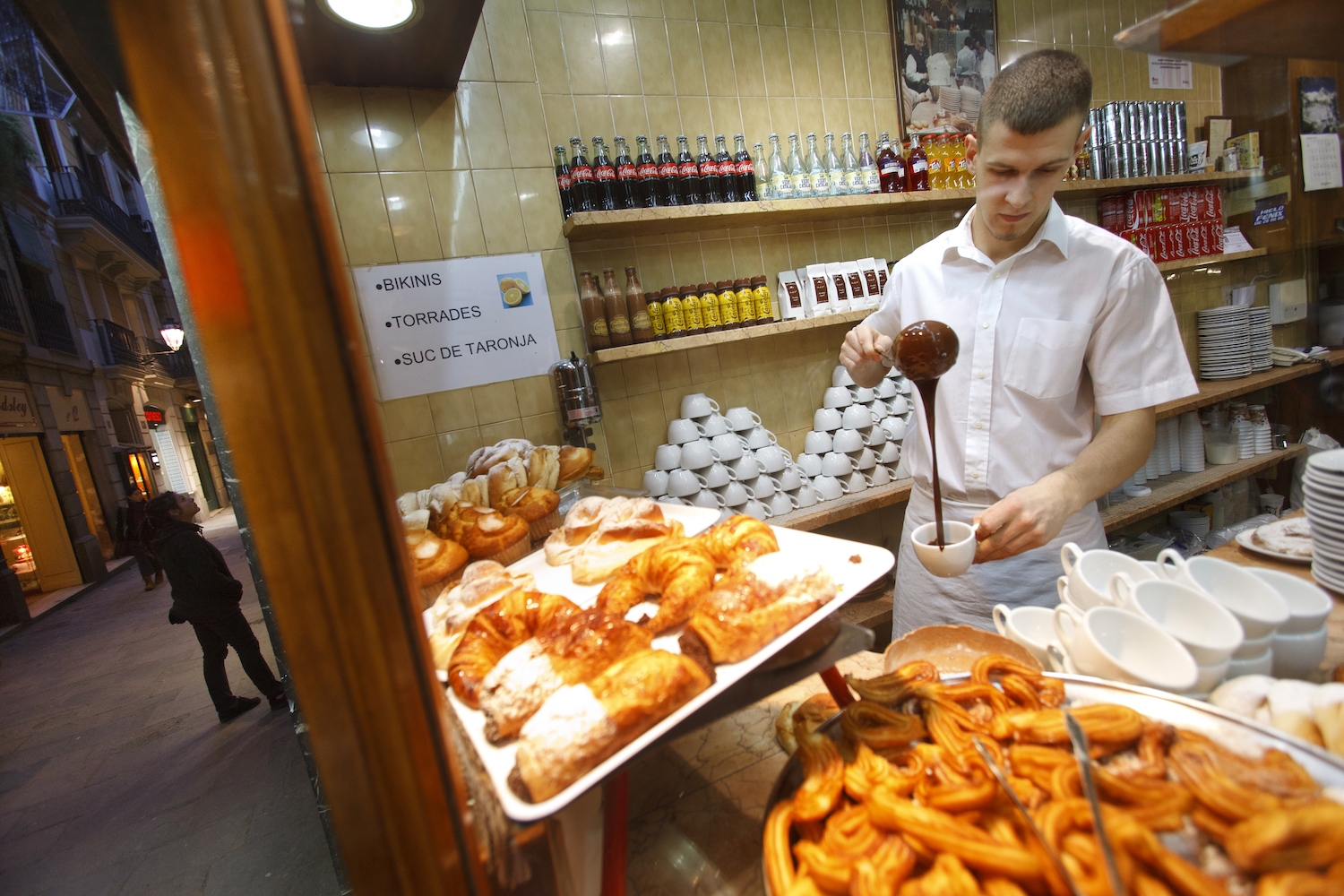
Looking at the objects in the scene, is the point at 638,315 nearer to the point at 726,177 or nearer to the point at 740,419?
the point at 740,419

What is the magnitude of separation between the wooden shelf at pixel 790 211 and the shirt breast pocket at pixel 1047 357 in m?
1.45

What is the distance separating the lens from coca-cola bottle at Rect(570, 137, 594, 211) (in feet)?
8.70

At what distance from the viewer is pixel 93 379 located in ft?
6.41

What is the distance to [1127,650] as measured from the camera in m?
0.82

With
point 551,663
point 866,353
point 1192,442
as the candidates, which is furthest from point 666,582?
point 1192,442

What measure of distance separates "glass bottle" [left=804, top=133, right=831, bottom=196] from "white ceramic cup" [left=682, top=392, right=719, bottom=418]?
1.24 m

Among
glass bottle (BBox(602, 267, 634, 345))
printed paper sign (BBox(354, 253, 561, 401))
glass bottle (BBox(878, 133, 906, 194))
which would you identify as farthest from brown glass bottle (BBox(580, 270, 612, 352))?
glass bottle (BBox(878, 133, 906, 194))

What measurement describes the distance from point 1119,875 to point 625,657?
1.67 feet

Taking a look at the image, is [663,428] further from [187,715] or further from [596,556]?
[187,715]

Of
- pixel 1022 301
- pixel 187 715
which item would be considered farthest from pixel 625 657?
pixel 187 715

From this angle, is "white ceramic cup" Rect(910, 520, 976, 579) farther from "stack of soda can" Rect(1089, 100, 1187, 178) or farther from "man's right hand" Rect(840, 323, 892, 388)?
"stack of soda can" Rect(1089, 100, 1187, 178)

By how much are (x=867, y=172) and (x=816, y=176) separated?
0.33m

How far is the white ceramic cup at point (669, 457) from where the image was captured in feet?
9.09

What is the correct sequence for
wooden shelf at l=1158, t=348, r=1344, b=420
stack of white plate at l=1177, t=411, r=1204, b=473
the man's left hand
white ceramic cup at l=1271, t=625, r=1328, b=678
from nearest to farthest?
white ceramic cup at l=1271, t=625, r=1328, b=678
the man's left hand
wooden shelf at l=1158, t=348, r=1344, b=420
stack of white plate at l=1177, t=411, r=1204, b=473
